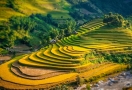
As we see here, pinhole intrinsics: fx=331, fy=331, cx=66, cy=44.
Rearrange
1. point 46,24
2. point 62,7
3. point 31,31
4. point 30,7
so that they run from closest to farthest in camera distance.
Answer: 1. point 31,31
2. point 46,24
3. point 30,7
4. point 62,7

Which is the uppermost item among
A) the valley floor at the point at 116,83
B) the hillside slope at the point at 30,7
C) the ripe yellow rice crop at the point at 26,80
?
the hillside slope at the point at 30,7

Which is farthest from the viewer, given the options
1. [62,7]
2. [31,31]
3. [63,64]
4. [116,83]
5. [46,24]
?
[62,7]

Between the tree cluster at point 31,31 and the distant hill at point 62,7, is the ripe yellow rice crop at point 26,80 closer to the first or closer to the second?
the tree cluster at point 31,31

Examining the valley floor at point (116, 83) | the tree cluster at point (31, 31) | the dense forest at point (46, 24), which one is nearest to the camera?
the valley floor at point (116, 83)

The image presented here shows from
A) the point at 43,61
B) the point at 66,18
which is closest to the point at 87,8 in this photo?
the point at 66,18

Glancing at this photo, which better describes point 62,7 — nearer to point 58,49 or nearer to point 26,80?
point 58,49

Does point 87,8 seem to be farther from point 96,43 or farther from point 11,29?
point 96,43

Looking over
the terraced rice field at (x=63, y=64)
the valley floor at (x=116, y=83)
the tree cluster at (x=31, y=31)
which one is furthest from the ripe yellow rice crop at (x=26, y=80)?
the tree cluster at (x=31, y=31)

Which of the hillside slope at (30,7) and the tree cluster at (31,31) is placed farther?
the hillside slope at (30,7)

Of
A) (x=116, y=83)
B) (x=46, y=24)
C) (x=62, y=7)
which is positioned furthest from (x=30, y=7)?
(x=116, y=83)
